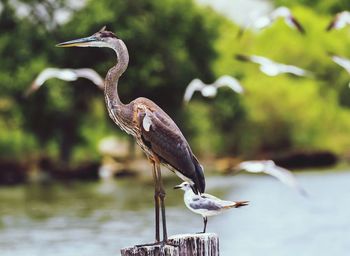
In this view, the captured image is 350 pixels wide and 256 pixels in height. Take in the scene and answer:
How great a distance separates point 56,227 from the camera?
2877 cm

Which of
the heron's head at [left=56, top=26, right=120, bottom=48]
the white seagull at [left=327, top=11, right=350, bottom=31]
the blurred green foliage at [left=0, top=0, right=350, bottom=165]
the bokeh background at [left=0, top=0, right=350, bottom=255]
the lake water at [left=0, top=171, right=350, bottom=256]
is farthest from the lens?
the blurred green foliage at [left=0, top=0, right=350, bottom=165]

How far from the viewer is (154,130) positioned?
11992mm

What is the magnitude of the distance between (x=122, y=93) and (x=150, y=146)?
4409cm

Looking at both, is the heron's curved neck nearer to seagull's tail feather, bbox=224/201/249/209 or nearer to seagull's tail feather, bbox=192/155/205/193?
seagull's tail feather, bbox=192/155/205/193

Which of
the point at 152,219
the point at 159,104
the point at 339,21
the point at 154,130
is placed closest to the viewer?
the point at 154,130

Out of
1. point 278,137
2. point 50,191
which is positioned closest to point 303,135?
point 278,137

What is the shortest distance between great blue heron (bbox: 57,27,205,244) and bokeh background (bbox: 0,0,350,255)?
22.1 meters

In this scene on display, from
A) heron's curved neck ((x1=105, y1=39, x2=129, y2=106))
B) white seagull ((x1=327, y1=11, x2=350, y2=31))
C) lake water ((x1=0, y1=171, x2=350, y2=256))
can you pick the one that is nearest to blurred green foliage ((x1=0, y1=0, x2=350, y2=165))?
lake water ((x1=0, y1=171, x2=350, y2=256))

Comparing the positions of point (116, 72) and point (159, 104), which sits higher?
point (159, 104)

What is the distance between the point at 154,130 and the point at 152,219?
1798 centimetres

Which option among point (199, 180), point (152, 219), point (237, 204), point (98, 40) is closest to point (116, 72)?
point (98, 40)

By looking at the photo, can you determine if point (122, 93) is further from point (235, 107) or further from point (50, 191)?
point (50, 191)

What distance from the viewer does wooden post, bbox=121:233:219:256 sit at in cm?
1130

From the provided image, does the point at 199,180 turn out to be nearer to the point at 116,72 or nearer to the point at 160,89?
the point at 116,72
